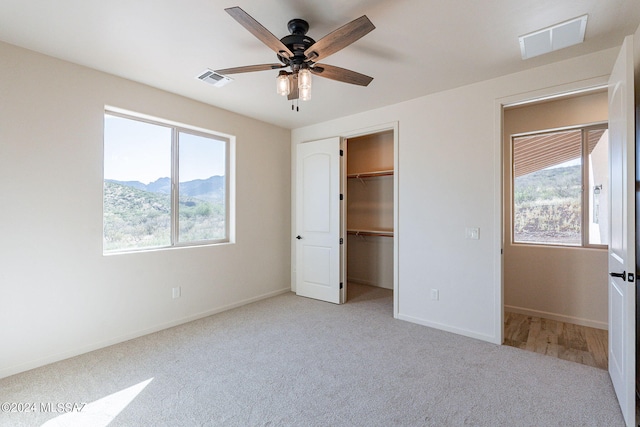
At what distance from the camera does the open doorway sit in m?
3.23

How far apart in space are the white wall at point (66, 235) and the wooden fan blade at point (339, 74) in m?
2.08

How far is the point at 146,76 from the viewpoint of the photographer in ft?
9.53

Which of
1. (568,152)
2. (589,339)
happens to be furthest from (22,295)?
(568,152)

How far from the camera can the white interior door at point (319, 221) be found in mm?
4184

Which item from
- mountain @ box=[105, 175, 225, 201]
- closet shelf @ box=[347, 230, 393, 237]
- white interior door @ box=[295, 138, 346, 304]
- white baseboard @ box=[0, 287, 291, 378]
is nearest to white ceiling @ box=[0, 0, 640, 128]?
mountain @ box=[105, 175, 225, 201]

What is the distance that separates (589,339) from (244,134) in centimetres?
466

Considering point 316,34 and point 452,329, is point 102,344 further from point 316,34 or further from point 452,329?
point 452,329

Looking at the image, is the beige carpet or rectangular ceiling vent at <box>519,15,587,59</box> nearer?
the beige carpet

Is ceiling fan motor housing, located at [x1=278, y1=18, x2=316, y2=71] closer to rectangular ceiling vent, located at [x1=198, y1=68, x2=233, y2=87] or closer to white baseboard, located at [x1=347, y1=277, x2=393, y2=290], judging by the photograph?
rectangular ceiling vent, located at [x1=198, y1=68, x2=233, y2=87]

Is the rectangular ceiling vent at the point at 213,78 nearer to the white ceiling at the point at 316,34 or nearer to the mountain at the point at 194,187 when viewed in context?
the white ceiling at the point at 316,34

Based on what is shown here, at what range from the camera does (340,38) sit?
173cm

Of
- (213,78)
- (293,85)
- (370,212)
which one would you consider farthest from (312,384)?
(370,212)

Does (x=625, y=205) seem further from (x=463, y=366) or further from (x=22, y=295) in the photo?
(x=22, y=295)

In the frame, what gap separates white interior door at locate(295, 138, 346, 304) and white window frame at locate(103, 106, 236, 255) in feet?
3.42
